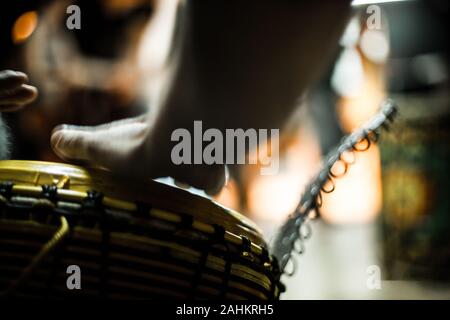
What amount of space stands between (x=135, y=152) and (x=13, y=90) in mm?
185

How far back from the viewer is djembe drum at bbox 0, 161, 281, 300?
470mm

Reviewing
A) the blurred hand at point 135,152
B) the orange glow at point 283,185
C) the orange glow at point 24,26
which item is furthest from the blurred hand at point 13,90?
the orange glow at point 283,185

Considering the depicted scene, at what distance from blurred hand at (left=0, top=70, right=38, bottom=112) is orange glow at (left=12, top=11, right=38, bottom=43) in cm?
77

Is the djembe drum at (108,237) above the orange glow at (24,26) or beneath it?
beneath

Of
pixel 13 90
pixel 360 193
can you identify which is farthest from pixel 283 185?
pixel 13 90

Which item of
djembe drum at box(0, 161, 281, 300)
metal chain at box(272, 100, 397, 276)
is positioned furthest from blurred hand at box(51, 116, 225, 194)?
metal chain at box(272, 100, 397, 276)

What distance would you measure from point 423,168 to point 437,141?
0.54ft

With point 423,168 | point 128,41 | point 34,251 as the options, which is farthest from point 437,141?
point 34,251

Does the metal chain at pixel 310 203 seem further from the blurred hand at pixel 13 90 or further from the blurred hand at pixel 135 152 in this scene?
the blurred hand at pixel 13 90

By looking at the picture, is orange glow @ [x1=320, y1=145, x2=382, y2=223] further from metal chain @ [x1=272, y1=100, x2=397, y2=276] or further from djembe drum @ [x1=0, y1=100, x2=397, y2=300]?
djembe drum @ [x1=0, y1=100, x2=397, y2=300]

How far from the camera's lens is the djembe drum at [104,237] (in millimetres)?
470

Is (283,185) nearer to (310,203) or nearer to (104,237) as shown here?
(310,203)

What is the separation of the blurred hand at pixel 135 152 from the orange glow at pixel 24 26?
853 mm

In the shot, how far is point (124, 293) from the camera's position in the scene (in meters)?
0.49
